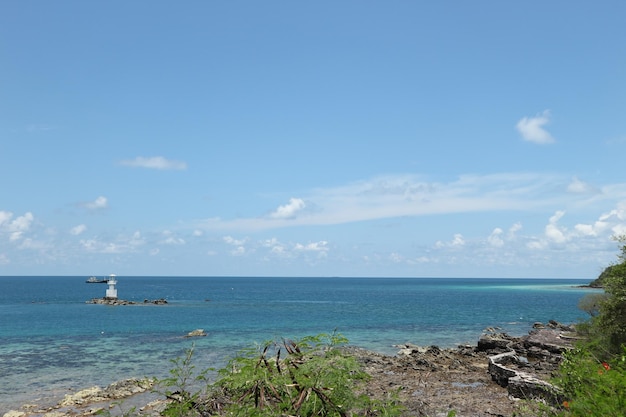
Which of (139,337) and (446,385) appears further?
(139,337)

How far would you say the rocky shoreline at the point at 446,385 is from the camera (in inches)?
762

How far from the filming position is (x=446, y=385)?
24.0 meters

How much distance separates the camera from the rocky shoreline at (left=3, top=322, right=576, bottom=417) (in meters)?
19.4

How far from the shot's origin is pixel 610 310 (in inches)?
992

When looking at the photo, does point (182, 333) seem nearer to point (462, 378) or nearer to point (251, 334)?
point (251, 334)

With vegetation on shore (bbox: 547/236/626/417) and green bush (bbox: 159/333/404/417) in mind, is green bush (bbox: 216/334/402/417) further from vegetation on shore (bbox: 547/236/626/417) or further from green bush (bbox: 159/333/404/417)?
vegetation on shore (bbox: 547/236/626/417)

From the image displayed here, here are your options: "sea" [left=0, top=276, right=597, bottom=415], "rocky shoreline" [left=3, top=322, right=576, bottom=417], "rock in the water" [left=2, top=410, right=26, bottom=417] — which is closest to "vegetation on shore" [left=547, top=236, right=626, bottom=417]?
"rocky shoreline" [left=3, top=322, right=576, bottom=417]

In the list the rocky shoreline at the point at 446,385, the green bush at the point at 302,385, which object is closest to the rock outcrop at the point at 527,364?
the rocky shoreline at the point at 446,385

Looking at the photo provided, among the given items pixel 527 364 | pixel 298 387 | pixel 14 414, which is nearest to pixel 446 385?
pixel 527 364

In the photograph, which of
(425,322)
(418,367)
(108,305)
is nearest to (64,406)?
(418,367)

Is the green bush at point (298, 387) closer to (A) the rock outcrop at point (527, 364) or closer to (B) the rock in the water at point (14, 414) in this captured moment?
(A) the rock outcrop at point (527, 364)

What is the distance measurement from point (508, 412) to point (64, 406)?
2090 centimetres

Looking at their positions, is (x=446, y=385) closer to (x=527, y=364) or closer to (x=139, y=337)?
(x=527, y=364)

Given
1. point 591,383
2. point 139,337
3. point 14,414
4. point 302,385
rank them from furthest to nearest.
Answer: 1. point 139,337
2. point 14,414
3. point 591,383
4. point 302,385
